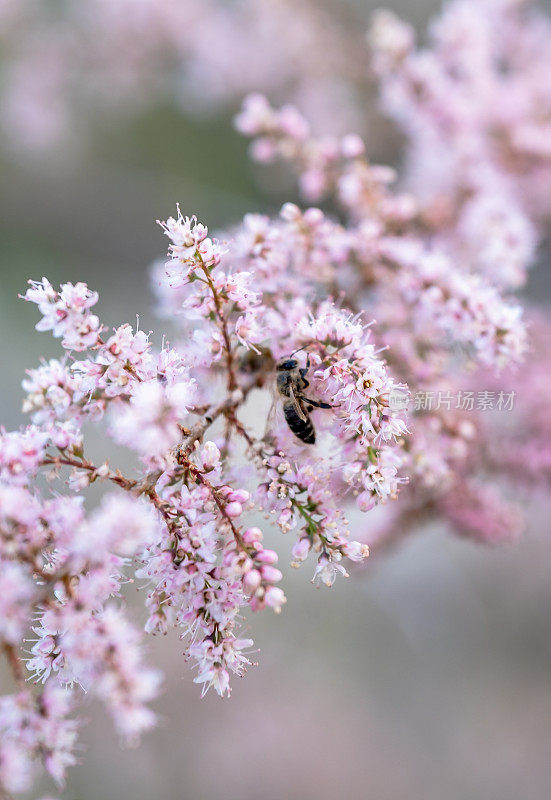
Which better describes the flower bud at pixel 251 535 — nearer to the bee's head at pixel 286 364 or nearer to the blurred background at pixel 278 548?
the bee's head at pixel 286 364

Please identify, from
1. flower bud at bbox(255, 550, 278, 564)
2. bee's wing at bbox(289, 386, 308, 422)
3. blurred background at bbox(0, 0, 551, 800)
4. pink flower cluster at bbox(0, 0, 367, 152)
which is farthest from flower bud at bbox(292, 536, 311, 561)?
pink flower cluster at bbox(0, 0, 367, 152)

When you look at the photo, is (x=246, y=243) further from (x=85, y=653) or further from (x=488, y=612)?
(x=488, y=612)

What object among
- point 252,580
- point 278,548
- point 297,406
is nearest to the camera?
point 252,580

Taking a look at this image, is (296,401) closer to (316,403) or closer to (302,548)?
(316,403)

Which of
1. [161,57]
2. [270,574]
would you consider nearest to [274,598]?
[270,574]

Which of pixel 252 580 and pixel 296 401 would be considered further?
pixel 296 401

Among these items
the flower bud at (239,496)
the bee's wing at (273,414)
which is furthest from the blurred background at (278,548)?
the flower bud at (239,496)
